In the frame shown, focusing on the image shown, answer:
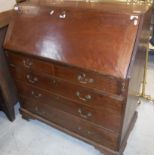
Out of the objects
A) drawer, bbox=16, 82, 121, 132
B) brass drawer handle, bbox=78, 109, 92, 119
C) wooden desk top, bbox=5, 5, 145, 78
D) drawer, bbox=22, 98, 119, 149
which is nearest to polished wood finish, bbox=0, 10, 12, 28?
wooden desk top, bbox=5, 5, 145, 78

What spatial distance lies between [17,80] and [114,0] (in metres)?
1.01

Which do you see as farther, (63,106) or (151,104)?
(151,104)

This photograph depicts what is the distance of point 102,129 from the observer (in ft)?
4.69

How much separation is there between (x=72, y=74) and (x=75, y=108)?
31cm

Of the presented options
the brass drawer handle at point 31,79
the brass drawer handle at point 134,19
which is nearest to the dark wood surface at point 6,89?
the brass drawer handle at point 31,79

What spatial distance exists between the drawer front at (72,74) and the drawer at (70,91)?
47 millimetres

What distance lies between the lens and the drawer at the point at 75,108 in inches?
52.0

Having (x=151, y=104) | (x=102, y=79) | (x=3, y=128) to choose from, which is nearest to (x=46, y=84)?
(x=102, y=79)

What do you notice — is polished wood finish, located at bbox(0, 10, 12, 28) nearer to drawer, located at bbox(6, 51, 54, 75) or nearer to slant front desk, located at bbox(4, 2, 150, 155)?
slant front desk, located at bbox(4, 2, 150, 155)

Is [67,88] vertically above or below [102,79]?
below

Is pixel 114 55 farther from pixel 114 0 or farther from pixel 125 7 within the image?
pixel 114 0

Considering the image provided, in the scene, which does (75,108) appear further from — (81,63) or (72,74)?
(81,63)

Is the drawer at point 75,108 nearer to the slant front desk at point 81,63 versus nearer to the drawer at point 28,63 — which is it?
the slant front desk at point 81,63

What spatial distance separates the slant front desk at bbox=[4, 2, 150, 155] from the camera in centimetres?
115
